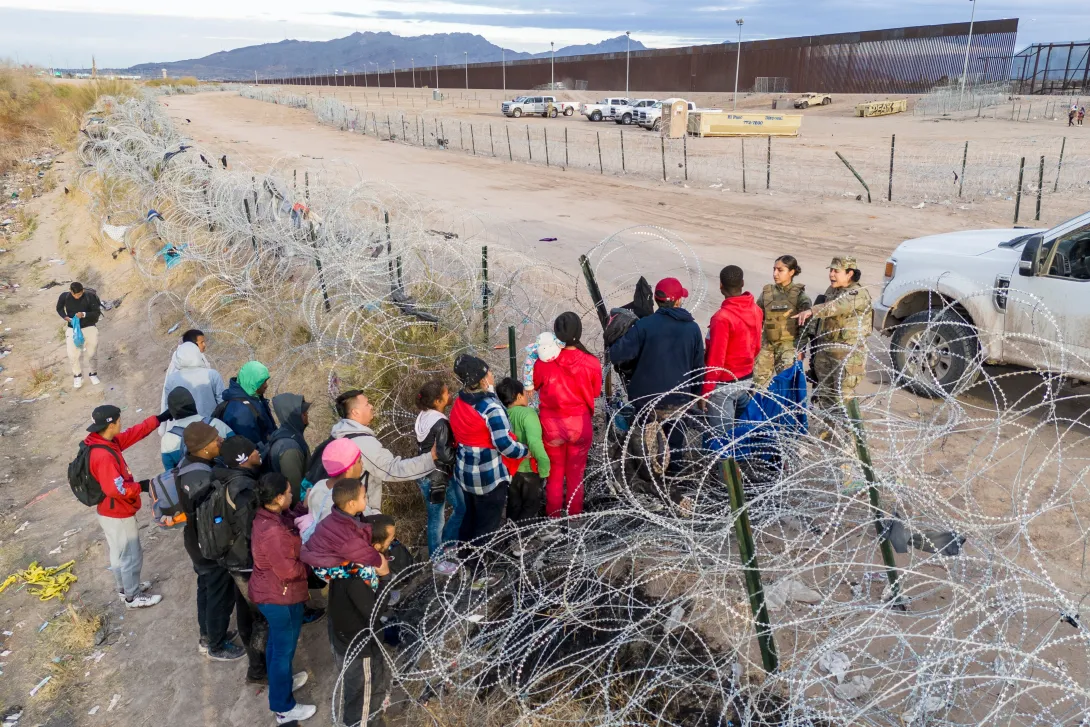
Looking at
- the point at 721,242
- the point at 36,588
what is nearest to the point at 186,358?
the point at 36,588

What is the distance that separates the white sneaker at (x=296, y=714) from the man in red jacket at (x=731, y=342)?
9.51ft

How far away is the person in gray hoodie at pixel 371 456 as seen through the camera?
4.15 metres

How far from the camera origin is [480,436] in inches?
168

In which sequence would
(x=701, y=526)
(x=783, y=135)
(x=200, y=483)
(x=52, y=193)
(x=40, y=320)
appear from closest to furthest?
1. (x=200, y=483)
2. (x=701, y=526)
3. (x=40, y=320)
4. (x=52, y=193)
5. (x=783, y=135)

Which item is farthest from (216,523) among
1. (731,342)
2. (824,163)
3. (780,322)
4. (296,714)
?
(824,163)

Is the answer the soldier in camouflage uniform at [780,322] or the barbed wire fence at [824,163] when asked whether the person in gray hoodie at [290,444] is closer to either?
the soldier in camouflage uniform at [780,322]

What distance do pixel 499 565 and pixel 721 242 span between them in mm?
9816

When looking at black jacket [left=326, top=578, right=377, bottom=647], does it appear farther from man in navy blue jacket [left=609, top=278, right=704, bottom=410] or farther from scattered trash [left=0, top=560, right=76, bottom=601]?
scattered trash [left=0, top=560, right=76, bottom=601]

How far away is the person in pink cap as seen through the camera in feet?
12.1

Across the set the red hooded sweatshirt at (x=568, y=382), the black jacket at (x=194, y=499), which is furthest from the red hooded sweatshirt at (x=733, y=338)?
the black jacket at (x=194, y=499)

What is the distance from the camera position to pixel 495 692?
→ 3.63m

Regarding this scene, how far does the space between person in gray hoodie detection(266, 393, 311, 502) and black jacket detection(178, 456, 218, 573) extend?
0.38 metres

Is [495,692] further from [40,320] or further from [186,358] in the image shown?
[40,320]

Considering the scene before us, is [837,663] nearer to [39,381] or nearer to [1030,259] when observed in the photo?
[1030,259]
